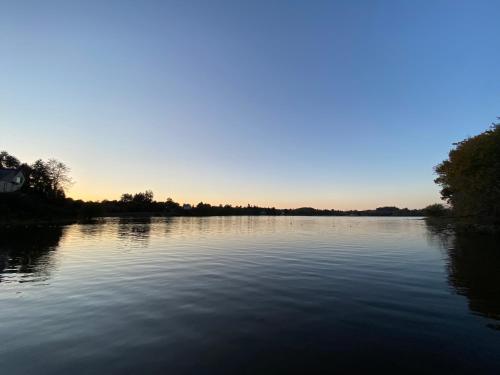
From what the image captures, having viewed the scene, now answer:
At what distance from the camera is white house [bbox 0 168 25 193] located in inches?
4058

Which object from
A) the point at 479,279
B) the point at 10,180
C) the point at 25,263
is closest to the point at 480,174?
the point at 479,279

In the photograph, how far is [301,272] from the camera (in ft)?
80.0

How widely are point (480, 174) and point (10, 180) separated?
140m

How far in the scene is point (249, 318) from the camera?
1368 centimetres

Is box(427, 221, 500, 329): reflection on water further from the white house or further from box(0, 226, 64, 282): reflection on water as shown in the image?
the white house

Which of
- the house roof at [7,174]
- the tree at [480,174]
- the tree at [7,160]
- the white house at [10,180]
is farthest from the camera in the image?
the tree at [7,160]

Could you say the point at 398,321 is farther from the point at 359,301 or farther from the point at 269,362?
the point at 269,362

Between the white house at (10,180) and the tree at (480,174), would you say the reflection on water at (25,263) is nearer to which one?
the tree at (480,174)

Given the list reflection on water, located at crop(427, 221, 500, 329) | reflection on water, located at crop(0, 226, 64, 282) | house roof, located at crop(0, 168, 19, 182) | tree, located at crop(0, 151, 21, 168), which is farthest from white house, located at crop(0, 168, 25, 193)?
reflection on water, located at crop(427, 221, 500, 329)

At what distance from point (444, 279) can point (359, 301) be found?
10.3 m

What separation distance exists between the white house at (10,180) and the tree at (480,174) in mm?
135351

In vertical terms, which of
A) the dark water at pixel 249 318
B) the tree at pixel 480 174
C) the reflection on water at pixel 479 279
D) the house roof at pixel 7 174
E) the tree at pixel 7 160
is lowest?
the dark water at pixel 249 318

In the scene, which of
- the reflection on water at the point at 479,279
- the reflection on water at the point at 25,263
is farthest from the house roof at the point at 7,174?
the reflection on water at the point at 479,279

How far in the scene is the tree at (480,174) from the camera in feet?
177
